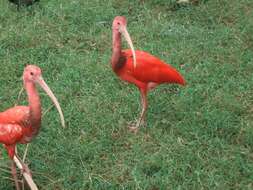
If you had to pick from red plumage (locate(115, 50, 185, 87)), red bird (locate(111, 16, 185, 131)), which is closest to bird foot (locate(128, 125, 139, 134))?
red bird (locate(111, 16, 185, 131))

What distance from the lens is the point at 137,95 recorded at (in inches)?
215

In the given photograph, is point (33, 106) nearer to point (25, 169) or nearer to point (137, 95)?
point (25, 169)

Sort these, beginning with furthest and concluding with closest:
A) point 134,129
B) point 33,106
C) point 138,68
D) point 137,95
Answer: point 137,95 < point 134,129 < point 138,68 < point 33,106

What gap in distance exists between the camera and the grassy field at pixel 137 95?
A: 443cm

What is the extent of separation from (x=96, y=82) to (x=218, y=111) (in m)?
1.49

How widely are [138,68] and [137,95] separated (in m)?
0.71

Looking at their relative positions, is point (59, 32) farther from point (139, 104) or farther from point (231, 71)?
point (231, 71)

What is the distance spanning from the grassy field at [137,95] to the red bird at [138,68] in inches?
16.2

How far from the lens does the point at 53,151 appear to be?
468 centimetres

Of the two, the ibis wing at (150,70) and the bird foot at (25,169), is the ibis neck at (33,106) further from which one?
the ibis wing at (150,70)

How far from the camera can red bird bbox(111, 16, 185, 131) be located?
4773mm

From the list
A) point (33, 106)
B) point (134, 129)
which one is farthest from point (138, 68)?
point (33, 106)

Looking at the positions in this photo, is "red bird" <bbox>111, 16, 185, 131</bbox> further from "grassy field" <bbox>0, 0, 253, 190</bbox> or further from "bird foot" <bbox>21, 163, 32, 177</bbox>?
"bird foot" <bbox>21, 163, 32, 177</bbox>

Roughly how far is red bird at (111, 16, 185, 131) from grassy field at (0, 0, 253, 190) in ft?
1.35
